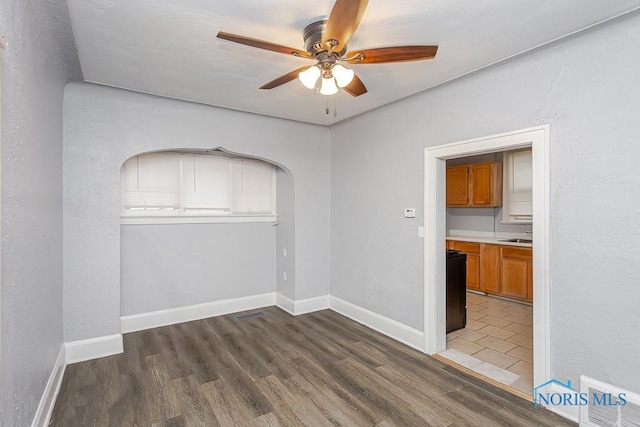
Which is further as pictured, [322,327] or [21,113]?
[322,327]

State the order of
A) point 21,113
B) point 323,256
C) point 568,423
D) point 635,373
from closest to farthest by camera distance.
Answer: point 21,113
point 635,373
point 568,423
point 323,256

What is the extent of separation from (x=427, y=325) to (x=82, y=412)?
2948 mm

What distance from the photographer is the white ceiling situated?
1.90 m

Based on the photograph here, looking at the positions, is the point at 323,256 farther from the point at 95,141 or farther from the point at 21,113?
the point at 21,113

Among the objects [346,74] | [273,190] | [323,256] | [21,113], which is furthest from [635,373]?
[273,190]

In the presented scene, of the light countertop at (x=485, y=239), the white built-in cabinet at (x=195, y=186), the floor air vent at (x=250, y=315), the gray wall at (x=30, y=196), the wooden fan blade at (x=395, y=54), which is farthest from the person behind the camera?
the light countertop at (x=485, y=239)

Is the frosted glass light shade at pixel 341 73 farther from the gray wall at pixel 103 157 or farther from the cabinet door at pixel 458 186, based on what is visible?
the cabinet door at pixel 458 186

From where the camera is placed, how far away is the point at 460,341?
3518 millimetres

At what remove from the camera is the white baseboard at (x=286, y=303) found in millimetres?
4359

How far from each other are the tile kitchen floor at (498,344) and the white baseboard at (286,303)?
1.97m

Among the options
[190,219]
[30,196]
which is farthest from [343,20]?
[190,219]

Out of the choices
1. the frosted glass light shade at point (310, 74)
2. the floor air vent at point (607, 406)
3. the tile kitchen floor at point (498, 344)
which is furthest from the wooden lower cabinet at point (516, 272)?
the frosted glass light shade at point (310, 74)

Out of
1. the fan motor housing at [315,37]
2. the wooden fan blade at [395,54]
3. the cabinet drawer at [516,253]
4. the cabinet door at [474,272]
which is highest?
the fan motor housing at [315,37]

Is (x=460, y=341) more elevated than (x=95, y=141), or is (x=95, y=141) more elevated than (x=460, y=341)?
(x=95, y=141)
